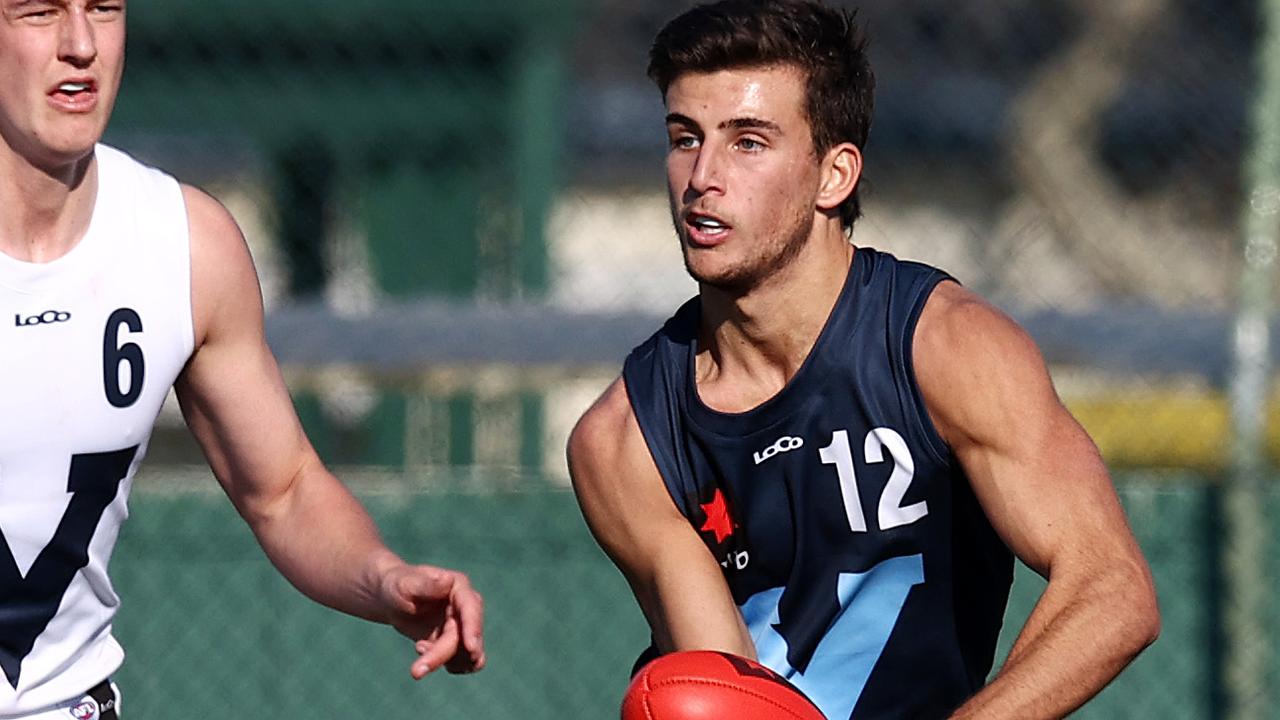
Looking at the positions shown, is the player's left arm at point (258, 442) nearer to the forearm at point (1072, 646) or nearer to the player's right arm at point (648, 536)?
the player's right arm at point (648, 536)

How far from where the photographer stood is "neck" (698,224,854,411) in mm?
3656

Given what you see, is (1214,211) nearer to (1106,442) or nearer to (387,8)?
(1106,442)

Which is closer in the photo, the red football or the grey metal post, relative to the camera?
the red football

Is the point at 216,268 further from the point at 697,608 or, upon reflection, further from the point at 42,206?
the point at 697,608

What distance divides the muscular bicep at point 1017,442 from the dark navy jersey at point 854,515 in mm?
69

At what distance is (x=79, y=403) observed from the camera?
3406mm

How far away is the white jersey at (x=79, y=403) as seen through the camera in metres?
3.36

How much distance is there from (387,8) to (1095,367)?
279 centimetres

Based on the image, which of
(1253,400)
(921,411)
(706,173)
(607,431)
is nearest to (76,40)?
(706,173)

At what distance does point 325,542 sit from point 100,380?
52 cm

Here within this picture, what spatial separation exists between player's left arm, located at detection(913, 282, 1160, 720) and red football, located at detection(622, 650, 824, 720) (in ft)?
0.97

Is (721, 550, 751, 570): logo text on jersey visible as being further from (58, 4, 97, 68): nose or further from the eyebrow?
(58, 4, 97, 68): nose

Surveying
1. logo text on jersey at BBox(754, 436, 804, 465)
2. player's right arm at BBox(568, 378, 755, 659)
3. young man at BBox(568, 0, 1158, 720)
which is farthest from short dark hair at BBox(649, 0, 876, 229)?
player's right arm at BBox(568, 378, 755, 659)

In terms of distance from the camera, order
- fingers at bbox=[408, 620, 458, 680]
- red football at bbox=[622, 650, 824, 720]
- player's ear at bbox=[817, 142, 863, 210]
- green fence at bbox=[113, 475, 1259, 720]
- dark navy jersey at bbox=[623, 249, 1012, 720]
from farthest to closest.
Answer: green fence at bbox=[113, 475, 1259, 720], player's ear at bbox=[817, 142, 863, 210], dark navy jersey at bbox=[623, 249, 1012, 720], red football at bbox=[622, 650, 824, 720], fingers at bbox=[408, 620, 458, 680]
